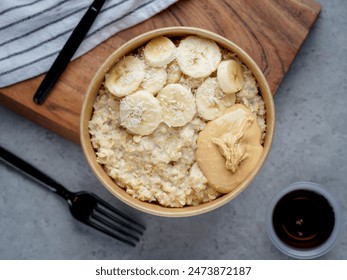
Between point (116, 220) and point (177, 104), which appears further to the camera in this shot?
point (116, 220)

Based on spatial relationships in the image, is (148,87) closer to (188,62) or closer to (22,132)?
(188,62)

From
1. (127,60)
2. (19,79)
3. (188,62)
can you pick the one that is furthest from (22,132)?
(188,62)

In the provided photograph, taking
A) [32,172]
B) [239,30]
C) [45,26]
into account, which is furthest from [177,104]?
[32,172]

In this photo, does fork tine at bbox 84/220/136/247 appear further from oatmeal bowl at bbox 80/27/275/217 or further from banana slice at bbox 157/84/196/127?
banana slice at bbox 157/84/196/127

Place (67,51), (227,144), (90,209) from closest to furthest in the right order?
(227,144) → (67,51) → (90,209)

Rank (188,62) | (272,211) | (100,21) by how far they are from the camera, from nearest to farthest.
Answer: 1. (188,62)
2. (100,21)
3. (272,211)

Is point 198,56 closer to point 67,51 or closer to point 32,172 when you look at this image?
point 67,51
